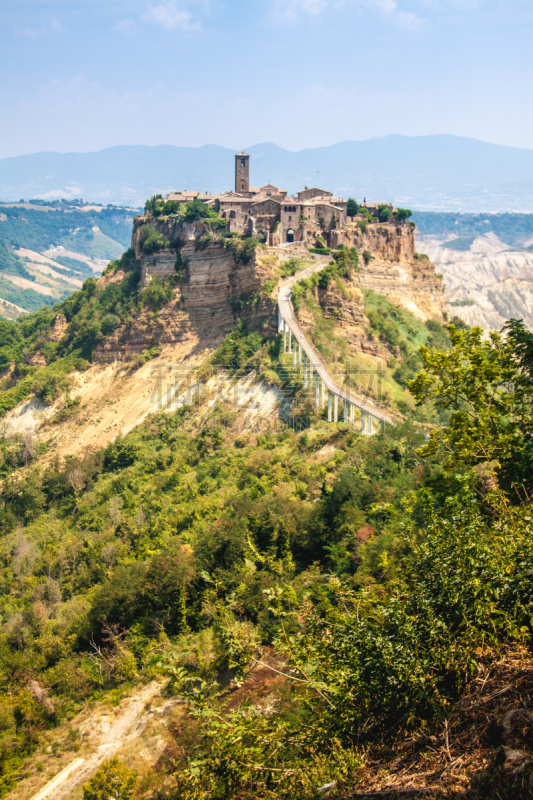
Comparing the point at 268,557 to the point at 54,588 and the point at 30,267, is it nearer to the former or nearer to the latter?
the point at 54,588

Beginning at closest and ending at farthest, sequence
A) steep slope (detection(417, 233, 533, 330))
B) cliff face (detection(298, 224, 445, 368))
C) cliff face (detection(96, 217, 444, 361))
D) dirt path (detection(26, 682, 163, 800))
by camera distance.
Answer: dirt path (detection(26, 682, 163, 800))
cliff face (detection(298, 224, 445, 368))
cliff face (detection(96, 217, 444, 361))
steep slope (detection(417, 233, 533, 330))

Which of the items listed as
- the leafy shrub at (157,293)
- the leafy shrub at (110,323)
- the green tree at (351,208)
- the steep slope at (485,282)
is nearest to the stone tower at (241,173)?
the green tree at (351,208)

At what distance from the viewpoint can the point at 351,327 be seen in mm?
34406

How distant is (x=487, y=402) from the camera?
11680mm

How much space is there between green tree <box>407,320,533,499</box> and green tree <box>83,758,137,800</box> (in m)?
9.15

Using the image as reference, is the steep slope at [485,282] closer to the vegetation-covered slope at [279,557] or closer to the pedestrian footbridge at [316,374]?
the pedestrian footbridge at [316,374]

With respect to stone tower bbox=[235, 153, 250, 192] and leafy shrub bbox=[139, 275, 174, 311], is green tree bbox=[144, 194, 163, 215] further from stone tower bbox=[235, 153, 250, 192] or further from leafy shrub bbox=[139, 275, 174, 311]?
leafy shrub bbox=[139, 275, 174, 311]

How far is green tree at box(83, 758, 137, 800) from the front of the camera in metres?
12.7

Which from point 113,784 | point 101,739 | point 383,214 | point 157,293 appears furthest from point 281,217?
point 113,784

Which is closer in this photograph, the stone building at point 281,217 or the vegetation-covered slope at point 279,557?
the vegetation-covered slope at point 279,557

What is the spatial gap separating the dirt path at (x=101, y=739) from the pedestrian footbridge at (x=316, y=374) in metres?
14.7

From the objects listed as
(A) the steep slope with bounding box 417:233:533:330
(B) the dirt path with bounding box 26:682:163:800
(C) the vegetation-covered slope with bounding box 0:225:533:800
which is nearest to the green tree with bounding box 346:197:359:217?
(C) the vegetation-covered slope with bounding box 0:225:533:800

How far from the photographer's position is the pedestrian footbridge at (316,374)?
2772 centimetres

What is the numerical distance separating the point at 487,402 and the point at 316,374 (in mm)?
18802
